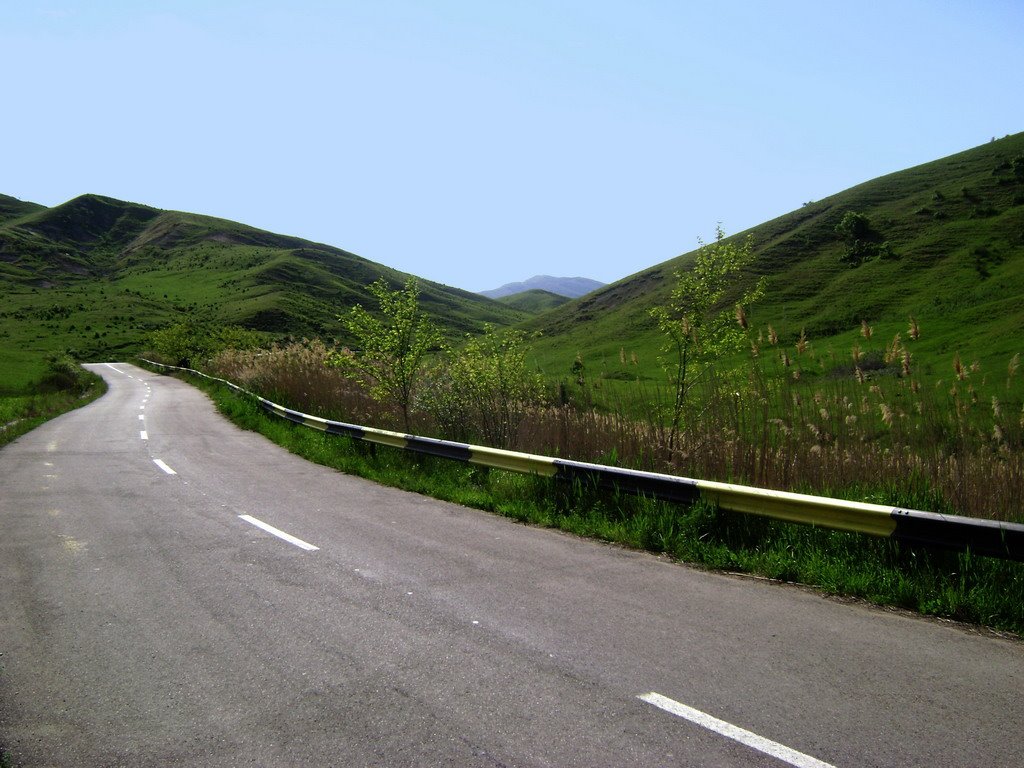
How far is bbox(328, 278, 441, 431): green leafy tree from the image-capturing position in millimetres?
15047

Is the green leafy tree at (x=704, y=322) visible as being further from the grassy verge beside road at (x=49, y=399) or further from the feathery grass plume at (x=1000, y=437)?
the grassy verge beside road at (x=49, y=399)

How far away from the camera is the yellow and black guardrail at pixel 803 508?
5.34 m

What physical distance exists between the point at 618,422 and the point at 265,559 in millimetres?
5203

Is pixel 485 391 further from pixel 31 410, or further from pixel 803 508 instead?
pixel 31 410

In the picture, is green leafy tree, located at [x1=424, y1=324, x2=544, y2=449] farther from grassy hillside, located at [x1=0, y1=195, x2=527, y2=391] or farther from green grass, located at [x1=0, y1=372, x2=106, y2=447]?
grassy hillside, located at [x1=0, y1=195, x2=527, y2=391]

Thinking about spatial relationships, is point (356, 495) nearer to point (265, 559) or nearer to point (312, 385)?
point (265, 559)

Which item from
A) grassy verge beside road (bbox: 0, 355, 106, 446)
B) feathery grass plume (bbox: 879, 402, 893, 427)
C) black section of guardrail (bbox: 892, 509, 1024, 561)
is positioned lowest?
grassy verge beside road (bbox: 0, 355, 106, 446)

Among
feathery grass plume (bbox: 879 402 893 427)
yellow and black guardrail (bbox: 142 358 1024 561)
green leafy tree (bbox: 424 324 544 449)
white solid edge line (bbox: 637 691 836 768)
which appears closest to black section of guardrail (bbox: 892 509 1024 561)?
yellow and black guardrail (bbox: 142 358 1024 561)

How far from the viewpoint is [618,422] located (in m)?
10.3

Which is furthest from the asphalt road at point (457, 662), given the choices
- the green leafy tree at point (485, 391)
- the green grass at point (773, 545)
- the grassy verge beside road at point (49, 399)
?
the grassy verge beside road at point (49, 399)

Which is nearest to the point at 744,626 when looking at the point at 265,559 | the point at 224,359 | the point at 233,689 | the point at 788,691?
the point at 788,691

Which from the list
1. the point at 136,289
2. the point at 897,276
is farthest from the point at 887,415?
the point at 136,289

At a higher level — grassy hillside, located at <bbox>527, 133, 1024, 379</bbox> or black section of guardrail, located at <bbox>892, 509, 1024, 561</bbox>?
grassy hillside, located at <bbox>527, 133, 1024, 379</bbox>

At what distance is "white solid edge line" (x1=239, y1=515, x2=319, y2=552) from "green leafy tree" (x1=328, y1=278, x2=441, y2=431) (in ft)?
20.0
